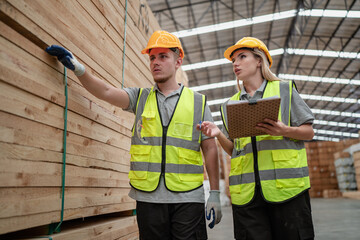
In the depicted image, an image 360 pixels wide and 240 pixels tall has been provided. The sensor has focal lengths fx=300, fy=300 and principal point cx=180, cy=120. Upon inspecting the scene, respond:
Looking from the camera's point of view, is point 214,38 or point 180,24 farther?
point 214,38

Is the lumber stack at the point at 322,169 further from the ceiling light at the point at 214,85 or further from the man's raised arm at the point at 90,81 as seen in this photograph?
the man's raised arm at the point at 90,81

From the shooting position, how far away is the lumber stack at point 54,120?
1.61 metres

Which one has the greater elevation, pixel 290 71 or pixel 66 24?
pixel 290 71

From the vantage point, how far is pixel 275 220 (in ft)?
6.16

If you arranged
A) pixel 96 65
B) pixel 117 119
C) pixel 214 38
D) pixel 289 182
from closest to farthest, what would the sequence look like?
pixel 289 182, pixel 96 65, pixel 117 119, pixel 214 38

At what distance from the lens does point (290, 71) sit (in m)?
21.9

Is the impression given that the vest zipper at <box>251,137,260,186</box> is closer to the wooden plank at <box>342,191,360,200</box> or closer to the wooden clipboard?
the wooden clipboard

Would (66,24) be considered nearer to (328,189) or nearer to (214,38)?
(214,38)

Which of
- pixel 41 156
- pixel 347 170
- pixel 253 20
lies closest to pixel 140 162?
pixel 41 156

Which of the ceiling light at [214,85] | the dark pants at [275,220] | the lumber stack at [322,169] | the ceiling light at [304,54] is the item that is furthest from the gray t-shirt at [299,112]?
the ceiling light at [214,85]

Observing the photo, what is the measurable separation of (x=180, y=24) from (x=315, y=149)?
1147 centimetres

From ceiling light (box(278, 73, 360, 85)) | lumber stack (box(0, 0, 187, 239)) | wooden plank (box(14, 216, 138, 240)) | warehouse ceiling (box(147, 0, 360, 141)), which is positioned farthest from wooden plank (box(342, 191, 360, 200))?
lumber stack (box(0, 0, 187, 239))

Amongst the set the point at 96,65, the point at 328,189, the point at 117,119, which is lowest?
the point at 328,189

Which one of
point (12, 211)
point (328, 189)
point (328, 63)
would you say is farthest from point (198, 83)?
point (12, 211)
